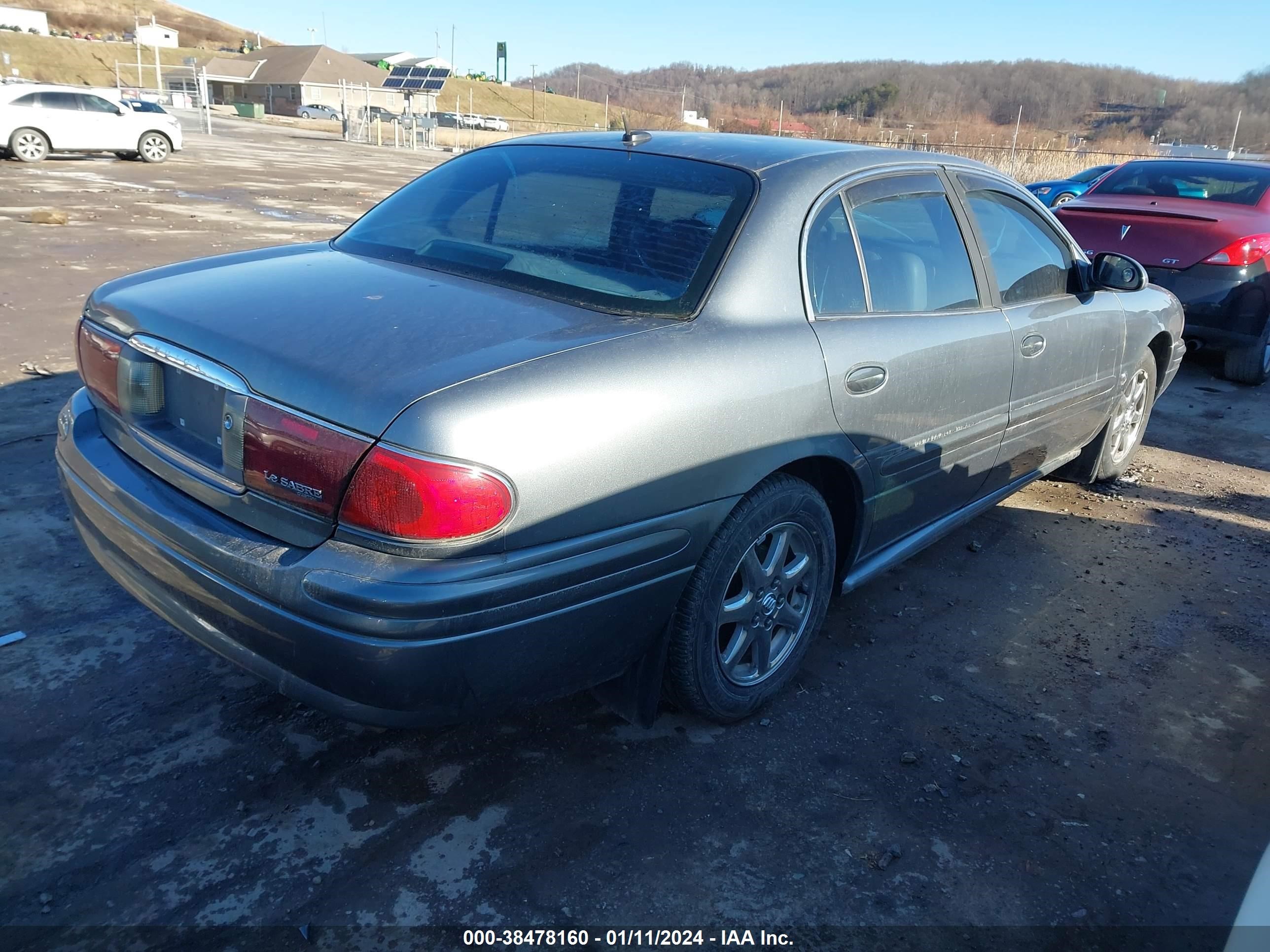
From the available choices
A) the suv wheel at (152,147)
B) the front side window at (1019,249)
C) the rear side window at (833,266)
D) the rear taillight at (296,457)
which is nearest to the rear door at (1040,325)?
the front side window at (1019,249)

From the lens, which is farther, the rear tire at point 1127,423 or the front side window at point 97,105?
the front side window at point 97,105

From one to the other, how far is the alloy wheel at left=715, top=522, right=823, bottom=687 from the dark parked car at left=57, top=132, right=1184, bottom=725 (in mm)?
12

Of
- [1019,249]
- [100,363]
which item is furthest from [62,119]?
[1019,249]

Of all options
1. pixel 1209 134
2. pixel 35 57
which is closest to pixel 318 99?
pixel 35 57

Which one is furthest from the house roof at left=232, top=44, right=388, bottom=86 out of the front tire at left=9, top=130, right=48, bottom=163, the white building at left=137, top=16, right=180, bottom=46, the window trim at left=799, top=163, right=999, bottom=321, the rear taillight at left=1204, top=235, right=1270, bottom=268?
the window trim at left=799, top=163, right=999, bottom=321

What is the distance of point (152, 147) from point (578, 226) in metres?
22.9

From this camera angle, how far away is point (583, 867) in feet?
7.55

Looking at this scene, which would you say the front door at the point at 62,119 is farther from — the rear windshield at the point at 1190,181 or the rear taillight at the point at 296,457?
the rear taillight at the point at 296,457

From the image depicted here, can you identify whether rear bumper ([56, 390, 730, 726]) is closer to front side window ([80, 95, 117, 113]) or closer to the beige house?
front side window ([80, 95, 117, 113])

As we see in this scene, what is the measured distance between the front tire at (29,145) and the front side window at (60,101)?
23.0 inches

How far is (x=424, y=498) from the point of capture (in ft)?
6.51

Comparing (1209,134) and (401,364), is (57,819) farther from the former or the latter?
(1209,134)

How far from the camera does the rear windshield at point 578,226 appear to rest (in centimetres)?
265

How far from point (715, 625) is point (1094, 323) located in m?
2.61
